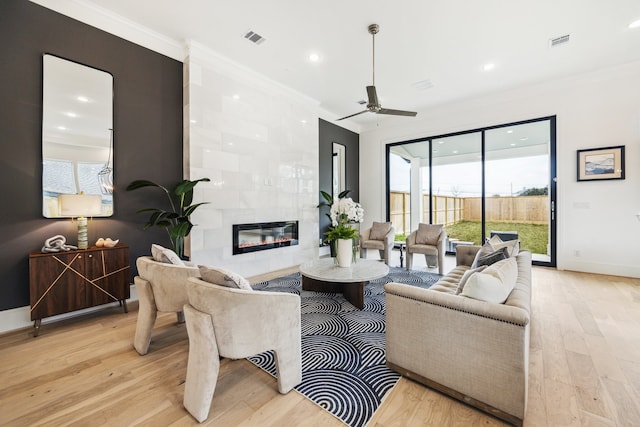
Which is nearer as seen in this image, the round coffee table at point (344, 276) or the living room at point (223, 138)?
the living room at point (223, 138)

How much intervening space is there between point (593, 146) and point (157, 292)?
653 centimetres

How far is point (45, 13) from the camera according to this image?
2742mm

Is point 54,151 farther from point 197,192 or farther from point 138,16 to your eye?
point 138,16

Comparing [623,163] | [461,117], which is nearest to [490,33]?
[461,117]

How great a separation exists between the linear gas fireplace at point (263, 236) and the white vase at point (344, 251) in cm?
174

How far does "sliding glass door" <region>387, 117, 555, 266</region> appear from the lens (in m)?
5.16

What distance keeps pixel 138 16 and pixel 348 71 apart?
113 inches

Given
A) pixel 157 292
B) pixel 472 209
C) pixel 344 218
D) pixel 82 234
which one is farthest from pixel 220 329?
pixel 472 209

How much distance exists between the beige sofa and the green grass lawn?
432cm

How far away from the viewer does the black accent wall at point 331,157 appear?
20.5ft

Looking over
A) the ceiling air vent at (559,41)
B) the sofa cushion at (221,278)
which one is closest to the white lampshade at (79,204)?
the sofa cushion at (221,278)

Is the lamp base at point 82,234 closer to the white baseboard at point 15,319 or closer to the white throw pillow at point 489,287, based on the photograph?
the white baseboard at point 15,319

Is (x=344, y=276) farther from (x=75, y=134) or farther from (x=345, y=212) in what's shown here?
(x=75, y=134)

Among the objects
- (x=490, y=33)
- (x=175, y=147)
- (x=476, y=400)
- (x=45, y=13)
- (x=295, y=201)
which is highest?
(x=490, y=33)
